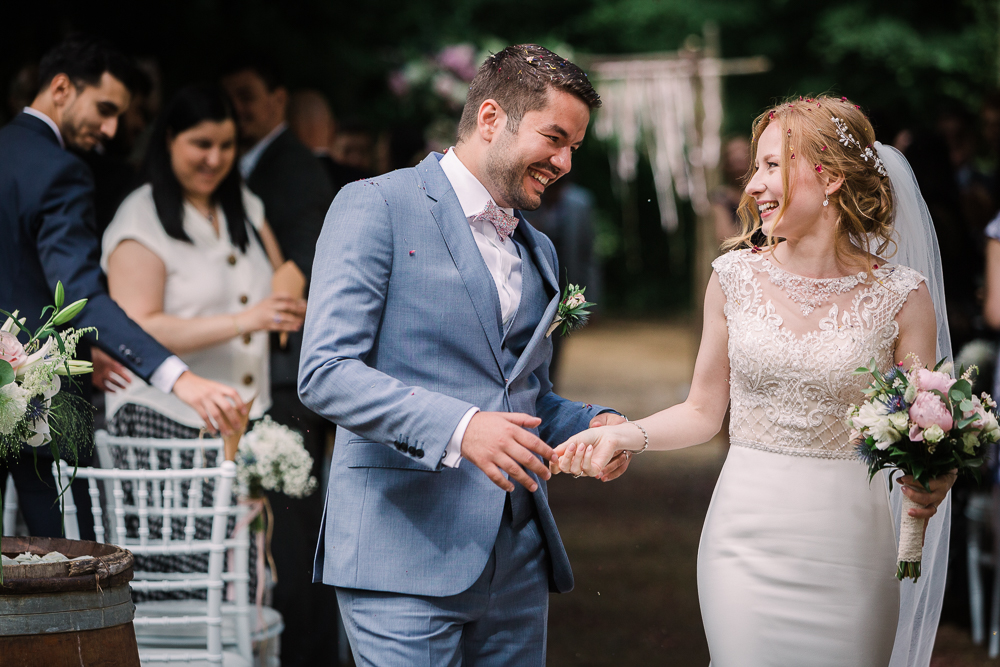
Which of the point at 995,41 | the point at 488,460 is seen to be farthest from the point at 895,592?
the point at 995,41

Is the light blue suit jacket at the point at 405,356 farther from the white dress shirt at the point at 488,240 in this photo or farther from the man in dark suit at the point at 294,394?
the man in dark suit at the point at 294,394

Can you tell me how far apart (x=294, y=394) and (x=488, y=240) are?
6.75ft

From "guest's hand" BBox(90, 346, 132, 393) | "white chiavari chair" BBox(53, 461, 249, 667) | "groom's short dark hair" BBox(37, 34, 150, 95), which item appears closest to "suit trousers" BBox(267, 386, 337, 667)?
"guest's hand" BBox(90, 346, 132, 393)

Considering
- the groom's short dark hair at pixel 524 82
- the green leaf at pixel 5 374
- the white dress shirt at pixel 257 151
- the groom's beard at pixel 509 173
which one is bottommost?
the green leaf at pixel 5 374

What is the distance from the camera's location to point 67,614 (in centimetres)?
221

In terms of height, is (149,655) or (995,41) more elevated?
(995,41)

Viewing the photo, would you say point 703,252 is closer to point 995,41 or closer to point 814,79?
point 995,41

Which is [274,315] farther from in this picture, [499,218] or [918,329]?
[918,329]

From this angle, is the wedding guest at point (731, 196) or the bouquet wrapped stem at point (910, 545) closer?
the bouquet wrapped stem at point (910, 545)

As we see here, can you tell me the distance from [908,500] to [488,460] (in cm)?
103

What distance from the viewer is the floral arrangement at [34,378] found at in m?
2.23

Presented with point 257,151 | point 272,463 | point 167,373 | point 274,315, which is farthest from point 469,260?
point 257,151

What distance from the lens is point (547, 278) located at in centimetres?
248

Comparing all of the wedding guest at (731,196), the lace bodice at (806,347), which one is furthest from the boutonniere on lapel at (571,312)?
the wedding guest at (731,196)
